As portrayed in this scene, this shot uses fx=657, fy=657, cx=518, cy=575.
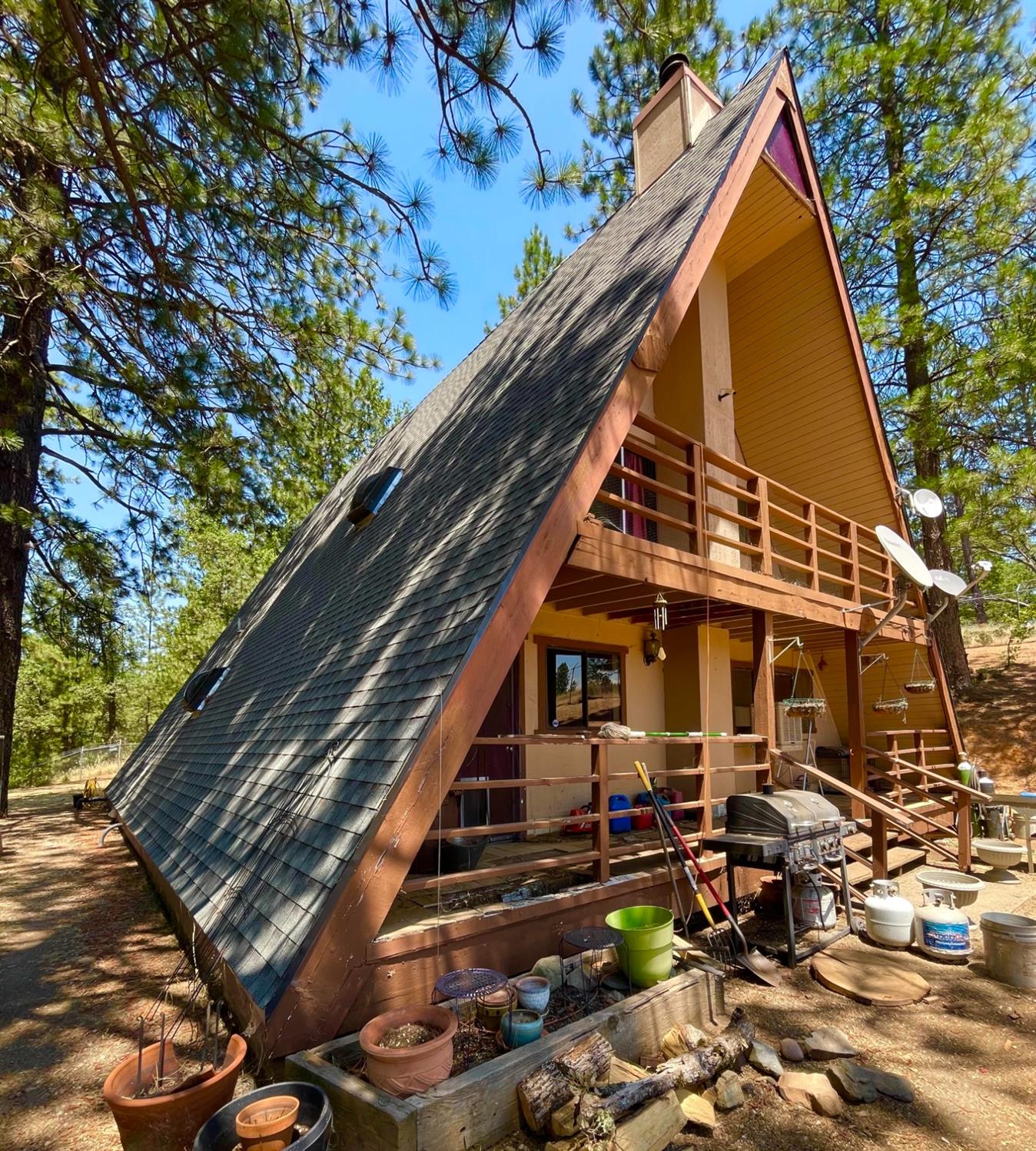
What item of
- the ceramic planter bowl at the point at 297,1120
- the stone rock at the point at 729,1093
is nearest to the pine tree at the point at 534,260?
the stone rock at the point at 729,1093

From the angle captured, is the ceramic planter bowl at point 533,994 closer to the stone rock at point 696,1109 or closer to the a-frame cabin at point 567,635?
the a-frame cabin at point 567,635

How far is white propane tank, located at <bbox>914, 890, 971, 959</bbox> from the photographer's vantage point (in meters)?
5.38

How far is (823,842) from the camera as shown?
217 inches

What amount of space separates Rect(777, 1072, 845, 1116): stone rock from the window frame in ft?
14.7

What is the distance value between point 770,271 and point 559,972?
874cm

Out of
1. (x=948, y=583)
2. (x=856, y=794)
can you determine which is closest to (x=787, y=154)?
(x=948, y=583)

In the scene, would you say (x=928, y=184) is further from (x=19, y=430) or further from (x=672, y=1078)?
(x=19, y=430)

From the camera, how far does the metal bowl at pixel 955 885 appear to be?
612cm

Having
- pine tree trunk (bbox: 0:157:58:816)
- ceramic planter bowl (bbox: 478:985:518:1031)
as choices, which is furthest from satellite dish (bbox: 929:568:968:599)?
pine tree trunk (bbox: 0:157:58:816)

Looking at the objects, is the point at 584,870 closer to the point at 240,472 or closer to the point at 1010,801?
the point at 1010,801

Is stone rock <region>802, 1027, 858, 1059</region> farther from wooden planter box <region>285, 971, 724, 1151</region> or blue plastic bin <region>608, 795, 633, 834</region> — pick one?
blue plastic bin <region>608, 795, 633, 834</region>

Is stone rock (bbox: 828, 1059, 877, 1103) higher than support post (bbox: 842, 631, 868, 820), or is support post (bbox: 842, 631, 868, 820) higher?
support post (bbox: 842, 631, 868, 820)

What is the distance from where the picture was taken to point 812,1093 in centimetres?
340

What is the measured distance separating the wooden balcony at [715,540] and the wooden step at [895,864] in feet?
9.46
